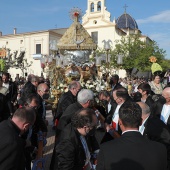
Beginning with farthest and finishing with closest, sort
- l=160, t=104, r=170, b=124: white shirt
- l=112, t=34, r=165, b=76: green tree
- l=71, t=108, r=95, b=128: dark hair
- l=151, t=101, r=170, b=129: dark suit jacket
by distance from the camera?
l=112, t=34, r=165, b=76: green tree, l=151, t=101, r=170, b=129: dark suit jacket, l=160, t=104, r=170, b=124: white shirt, l=71, t=108, r=95, b=128: dark hair

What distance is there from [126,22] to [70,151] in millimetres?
57456

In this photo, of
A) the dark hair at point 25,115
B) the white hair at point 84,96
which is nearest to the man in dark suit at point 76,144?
the dark hair at point 25,115

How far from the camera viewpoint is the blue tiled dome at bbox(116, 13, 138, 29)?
57469mm

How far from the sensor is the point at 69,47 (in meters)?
12.9

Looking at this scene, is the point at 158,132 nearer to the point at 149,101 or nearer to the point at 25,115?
the point at 25,115

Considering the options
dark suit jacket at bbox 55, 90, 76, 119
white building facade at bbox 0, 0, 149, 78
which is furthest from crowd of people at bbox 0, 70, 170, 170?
white building facade at bbox 0, 0, 149, 78

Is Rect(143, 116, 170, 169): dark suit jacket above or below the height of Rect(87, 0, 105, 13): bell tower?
below

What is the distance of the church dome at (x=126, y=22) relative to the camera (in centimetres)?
5747

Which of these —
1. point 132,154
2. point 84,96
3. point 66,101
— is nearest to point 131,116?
point 132,154

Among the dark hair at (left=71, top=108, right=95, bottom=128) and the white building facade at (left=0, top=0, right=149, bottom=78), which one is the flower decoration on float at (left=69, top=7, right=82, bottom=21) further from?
the white building facade at (left=0, top=0, right=149, bottom=78)

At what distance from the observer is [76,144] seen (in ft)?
9.41

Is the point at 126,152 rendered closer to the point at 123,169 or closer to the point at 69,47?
the point at 123,169

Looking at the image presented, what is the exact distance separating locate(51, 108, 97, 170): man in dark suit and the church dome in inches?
2212

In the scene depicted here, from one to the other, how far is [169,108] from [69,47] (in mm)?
8877
